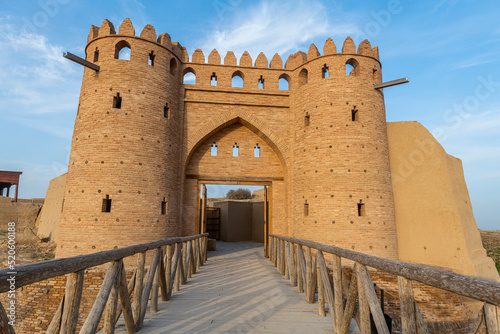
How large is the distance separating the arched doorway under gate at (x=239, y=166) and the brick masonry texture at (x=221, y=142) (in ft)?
0.15

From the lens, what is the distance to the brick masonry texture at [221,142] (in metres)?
10.3

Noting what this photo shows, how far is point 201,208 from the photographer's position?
1295 centimetres

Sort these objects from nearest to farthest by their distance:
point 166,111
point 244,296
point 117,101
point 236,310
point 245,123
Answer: point 236,310, point 244,296, point 117,101, point 166,111, point 245,123

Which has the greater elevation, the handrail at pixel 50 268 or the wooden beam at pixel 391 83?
the wooden beam at pixel 391 83

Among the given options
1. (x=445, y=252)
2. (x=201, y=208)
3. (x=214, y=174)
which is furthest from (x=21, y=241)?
(x=445, y=252)

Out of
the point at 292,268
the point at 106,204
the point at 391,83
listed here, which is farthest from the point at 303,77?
the point at 106,204

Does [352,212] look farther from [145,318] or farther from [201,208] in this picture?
[145,318]

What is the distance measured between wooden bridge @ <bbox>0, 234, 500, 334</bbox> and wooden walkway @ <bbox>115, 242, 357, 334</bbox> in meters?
0.01

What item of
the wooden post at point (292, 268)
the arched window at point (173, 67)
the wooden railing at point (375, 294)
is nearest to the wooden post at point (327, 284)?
the wooden railing at point (375, 294)

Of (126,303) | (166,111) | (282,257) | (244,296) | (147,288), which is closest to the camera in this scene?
(126,303)

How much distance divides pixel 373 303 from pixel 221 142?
426 inches

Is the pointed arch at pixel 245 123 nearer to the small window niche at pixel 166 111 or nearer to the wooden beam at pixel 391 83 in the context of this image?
the small window niche at pixel 166 111

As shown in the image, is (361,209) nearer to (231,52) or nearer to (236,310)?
(236,310)

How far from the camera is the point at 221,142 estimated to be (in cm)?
1298
